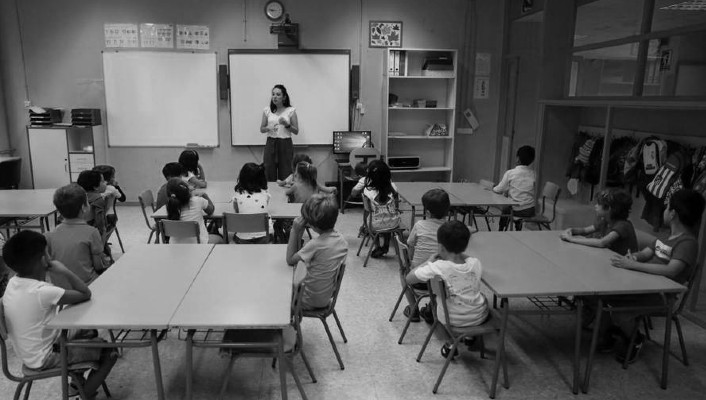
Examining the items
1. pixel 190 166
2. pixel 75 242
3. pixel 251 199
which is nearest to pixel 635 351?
pixel 251 199

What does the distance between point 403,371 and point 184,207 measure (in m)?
1.97

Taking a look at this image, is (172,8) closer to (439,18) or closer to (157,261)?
(439,18)

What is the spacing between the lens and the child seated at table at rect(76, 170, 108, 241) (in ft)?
13.4

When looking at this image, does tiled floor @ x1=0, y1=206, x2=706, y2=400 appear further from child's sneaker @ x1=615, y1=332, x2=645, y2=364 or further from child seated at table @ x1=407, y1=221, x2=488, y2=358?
child seated at table @ x1=407, y1=221, x2=488, y2=358

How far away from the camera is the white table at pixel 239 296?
7.00 feet

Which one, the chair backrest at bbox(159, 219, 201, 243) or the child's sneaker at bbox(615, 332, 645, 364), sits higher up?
the chair backrest at bbox(159, 219, 201, 243)

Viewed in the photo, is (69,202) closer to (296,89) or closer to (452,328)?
(452,328)

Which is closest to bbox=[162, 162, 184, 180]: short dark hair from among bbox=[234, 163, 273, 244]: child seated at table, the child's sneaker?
bbox=[234, 163, 273, 244]: child seated at table

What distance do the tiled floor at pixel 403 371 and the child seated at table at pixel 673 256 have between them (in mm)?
295

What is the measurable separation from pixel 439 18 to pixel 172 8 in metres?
3.67

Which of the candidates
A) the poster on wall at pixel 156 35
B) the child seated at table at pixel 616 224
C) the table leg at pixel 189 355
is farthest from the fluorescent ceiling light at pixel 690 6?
the poster on wall at pixel 156 35

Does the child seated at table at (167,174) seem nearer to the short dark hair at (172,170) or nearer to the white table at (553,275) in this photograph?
the short dark hair at (172,170)

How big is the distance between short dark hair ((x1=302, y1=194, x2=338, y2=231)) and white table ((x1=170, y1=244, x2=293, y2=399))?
0.96 ft

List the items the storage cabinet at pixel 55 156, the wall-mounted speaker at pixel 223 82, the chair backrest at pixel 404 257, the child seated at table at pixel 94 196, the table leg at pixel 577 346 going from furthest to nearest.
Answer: the wall-mounted speaker at pixel 223 82 → the storage cabinet at pixel 55 156 → the child seated at table at pixel 94 196 → the chair backrest at pixel 404 257 → the table leg at pixel 577 346
